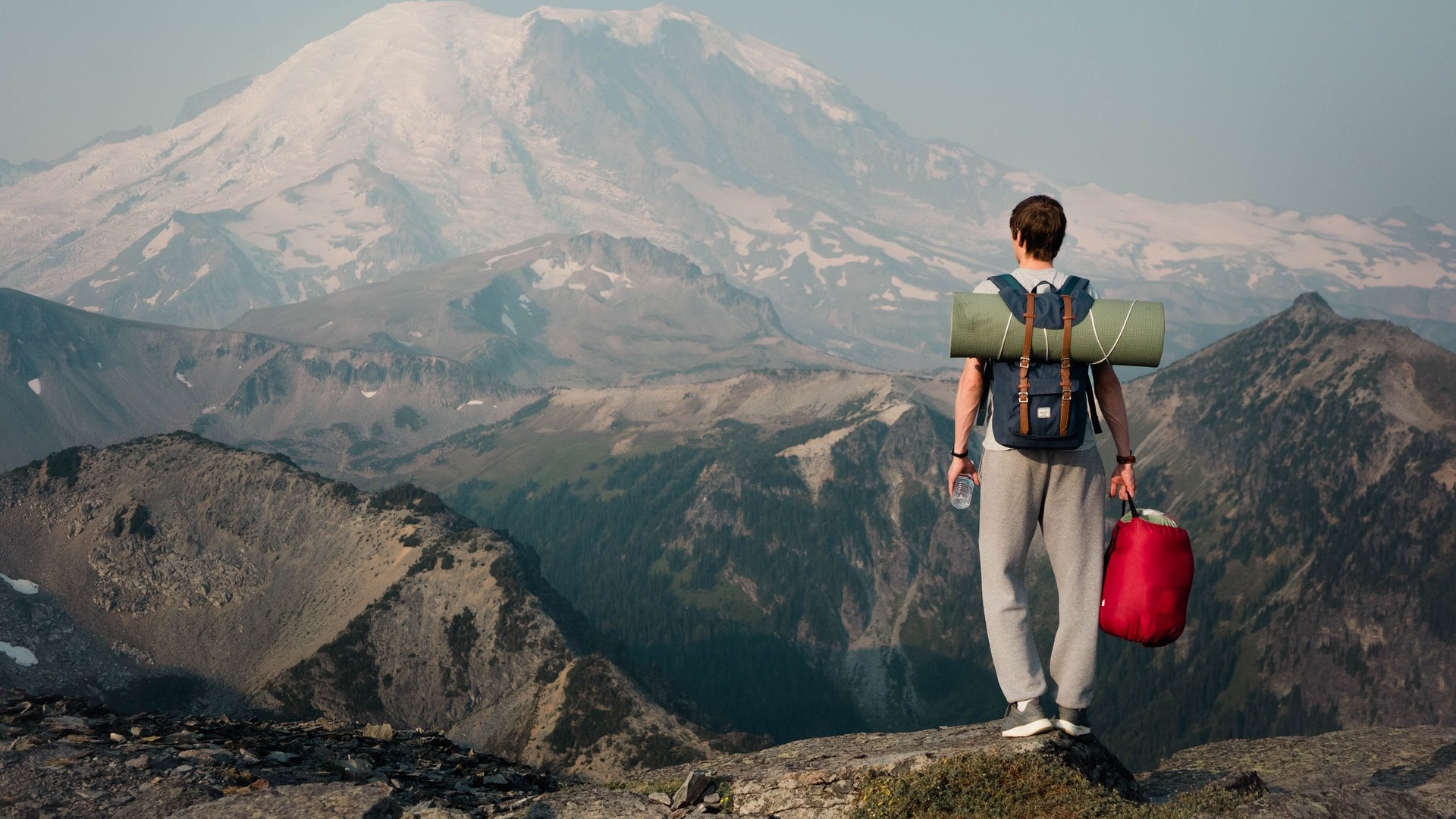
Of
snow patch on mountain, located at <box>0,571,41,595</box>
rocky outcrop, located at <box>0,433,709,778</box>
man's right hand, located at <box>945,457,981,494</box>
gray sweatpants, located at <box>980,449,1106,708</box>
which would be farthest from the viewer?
snow patch on mountain, located at <box>0,571,41,595</box>

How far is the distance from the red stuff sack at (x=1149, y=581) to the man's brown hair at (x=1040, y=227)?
4.16m

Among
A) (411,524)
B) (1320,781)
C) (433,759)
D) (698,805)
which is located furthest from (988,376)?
(411,524)

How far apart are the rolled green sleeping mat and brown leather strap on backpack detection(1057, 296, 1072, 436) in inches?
2.5

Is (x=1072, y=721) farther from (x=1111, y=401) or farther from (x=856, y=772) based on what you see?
(x=1111, y=401)

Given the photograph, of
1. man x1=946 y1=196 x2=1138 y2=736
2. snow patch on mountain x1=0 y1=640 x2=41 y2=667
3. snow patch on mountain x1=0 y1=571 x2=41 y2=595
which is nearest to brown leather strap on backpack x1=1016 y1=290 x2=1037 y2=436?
man x1=946 y1=196 x2=1138 y2=736

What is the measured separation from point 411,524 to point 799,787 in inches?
6713

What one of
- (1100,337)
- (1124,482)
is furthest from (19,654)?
(1100,337)

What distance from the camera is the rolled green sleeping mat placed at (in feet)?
47.2

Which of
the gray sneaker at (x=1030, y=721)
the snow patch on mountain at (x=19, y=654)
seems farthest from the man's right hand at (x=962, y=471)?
the snow patch on mountain at (x=19, y=654)

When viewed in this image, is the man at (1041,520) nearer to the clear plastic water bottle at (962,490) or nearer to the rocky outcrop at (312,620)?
the clear plastic water bottle at (962,490)

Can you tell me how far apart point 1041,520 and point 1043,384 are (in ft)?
8.33

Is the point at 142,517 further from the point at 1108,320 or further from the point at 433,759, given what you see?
the point at 1108,320

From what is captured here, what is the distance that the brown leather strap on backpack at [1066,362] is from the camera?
47.1 ft

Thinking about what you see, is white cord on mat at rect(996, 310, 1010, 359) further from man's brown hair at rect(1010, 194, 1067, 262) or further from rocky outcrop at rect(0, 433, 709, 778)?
rocky outcrop at rect(0, 433, 709, 778)
